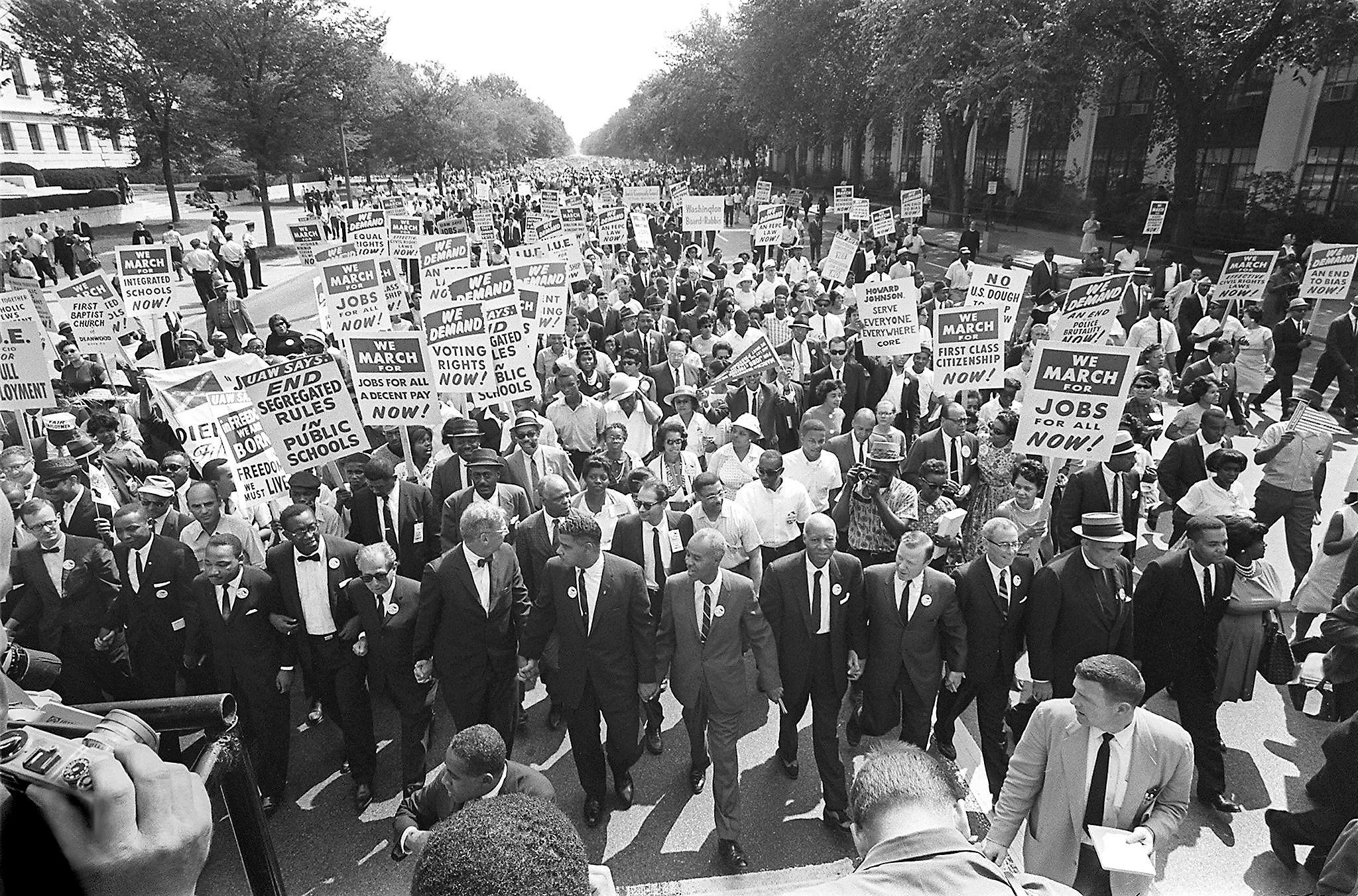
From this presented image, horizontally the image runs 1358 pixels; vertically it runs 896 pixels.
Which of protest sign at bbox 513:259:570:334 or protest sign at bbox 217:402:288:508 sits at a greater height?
protest sign at bbox 513:259:570:334

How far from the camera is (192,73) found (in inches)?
1220

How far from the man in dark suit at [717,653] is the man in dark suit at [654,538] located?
878 millimetres

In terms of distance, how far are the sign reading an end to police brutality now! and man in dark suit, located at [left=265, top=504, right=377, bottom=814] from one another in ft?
16.5

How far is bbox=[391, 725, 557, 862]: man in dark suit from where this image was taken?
11.3 ft

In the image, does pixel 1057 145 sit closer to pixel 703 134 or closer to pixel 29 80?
pixel 703 134

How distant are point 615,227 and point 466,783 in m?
17.6

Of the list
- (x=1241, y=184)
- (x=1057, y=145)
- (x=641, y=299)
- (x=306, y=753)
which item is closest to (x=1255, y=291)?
(x=641, y=299)

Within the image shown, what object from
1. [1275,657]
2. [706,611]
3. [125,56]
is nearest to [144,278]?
[706,611]

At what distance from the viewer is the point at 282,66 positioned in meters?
31.4

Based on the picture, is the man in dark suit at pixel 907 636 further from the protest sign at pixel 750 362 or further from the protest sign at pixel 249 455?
the protest sign at pixel 249 455

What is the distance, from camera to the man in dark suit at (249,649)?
515 cm

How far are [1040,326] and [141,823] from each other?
12495 millimetres

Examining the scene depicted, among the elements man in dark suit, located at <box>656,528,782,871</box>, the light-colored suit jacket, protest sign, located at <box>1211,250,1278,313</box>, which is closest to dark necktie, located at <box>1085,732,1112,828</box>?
the light-colored suit jacket

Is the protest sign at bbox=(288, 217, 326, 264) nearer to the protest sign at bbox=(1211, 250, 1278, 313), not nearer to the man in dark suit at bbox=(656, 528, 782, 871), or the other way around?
the man in dark suit at bbox=(656, 528, 782, 871)
